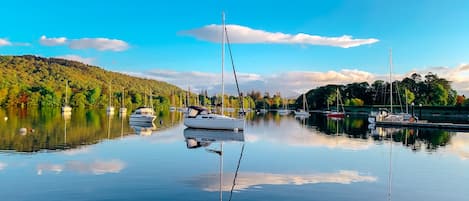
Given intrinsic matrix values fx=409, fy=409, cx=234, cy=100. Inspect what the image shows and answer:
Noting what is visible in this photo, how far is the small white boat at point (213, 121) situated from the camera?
41.4m

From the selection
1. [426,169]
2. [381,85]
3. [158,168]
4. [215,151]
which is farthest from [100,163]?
[381,85]

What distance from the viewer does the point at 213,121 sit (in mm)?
42250

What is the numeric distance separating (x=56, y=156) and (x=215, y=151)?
945cm

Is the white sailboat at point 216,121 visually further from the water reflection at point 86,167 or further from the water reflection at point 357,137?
the water reflection at point 86,167

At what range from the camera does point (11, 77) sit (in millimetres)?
143625

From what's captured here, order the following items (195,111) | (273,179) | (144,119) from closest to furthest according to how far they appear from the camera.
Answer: (273,179), (195,111), (144,119)

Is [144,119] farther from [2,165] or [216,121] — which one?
[2,165]

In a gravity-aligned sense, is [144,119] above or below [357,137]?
above

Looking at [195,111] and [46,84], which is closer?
[195,111]

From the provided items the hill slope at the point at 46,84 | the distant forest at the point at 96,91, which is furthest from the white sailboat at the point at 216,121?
the hill slope at the point at 46,84

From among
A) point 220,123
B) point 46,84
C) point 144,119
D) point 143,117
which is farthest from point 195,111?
point 46,84

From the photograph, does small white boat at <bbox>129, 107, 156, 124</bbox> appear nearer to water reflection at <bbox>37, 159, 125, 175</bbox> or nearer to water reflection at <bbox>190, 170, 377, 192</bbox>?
water reflection at <bbox>37, 159, 125, 175</bbox>

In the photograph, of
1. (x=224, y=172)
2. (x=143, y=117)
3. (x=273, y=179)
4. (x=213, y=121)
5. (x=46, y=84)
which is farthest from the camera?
(x=46, y=84)

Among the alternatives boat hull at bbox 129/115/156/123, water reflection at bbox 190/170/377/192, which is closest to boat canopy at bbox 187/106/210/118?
boat hull at bbox 129/115/156/123
